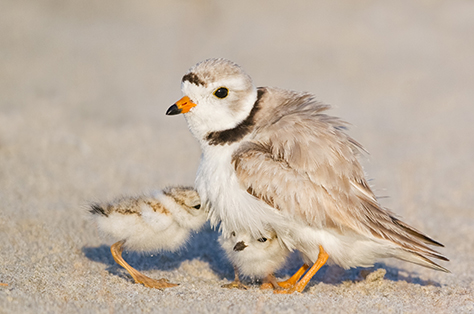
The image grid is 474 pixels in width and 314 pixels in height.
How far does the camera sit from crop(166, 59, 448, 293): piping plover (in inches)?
129

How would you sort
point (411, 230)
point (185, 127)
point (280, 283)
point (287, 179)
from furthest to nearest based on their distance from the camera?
point (185, 127) < point (280, 283) < point (411, 230) < point (287, 179)

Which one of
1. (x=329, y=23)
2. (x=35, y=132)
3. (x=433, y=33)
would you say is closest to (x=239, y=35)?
(x=329, y=23)

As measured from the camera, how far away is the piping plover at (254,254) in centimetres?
359

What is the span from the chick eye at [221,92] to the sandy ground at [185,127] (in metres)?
1.38

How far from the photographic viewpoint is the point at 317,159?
3352 millimetres

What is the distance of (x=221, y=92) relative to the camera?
366cm

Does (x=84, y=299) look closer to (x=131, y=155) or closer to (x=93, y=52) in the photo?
(x=131, y=155)

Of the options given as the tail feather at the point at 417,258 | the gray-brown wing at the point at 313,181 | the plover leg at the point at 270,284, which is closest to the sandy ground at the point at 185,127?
the plover leg at the point at 270,284

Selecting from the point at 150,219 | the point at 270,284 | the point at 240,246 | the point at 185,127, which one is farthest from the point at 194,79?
the point at 185,127

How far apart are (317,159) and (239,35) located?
848cm

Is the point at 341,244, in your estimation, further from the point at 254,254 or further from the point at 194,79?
the point at 194,79

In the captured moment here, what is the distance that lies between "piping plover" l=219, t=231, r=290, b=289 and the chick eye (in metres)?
0.99

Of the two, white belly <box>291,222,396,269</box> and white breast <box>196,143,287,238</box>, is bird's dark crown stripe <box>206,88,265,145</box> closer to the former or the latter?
white breast <box>196,143,287,238</box>

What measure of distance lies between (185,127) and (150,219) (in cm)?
437
